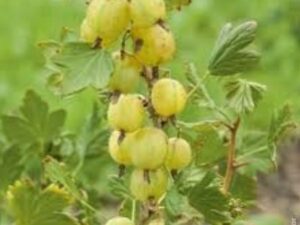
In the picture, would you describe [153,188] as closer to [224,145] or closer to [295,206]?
[224,145]

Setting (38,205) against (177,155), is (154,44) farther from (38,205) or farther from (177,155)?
(38,205)

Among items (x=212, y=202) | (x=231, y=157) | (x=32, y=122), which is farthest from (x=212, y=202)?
(x=32, y=122)

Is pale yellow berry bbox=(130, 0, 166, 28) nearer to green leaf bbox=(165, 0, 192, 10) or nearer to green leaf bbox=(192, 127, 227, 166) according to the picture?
green leaf bbox=(165, 0, 192, 10)

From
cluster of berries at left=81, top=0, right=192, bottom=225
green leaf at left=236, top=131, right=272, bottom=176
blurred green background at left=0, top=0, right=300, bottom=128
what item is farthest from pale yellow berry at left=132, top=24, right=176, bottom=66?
blurred green background at left=0, top=0, right=300, bottom=128

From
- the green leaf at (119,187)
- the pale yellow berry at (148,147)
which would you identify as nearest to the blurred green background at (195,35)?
the green leaf at (119,187)

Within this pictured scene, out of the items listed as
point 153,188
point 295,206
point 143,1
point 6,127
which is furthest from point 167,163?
point 295,206

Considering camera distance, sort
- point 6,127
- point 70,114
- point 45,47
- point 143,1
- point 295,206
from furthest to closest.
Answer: point 70,114 < point 295,206 < point 6,127 < point 45,47 < point 143,1

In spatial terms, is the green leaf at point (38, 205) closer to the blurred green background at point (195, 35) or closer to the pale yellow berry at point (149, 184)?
the pale yellow berry at point (149, 184)
